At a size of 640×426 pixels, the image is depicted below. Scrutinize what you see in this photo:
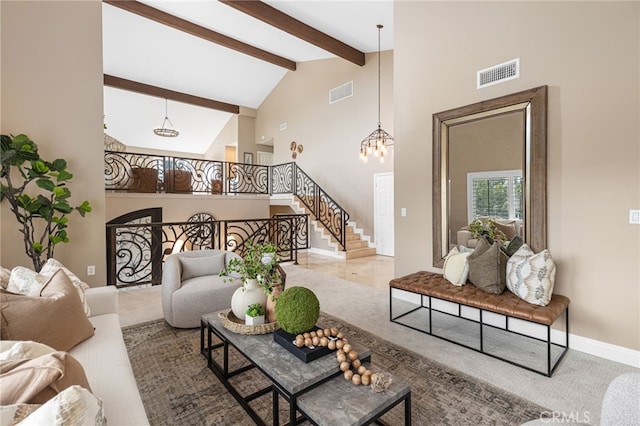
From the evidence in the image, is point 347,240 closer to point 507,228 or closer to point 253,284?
point 507,228

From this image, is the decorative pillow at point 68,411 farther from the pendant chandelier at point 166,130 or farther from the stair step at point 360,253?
the pendant chandelier at point 166,130

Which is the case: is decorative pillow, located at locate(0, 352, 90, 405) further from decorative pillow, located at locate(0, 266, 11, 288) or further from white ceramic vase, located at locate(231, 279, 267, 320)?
decorative pillow, located at locate(0, 266, 11, 288)

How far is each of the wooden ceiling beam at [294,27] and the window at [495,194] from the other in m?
4.66

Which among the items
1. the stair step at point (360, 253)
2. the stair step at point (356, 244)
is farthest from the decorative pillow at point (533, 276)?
the stair step at point (356, 244)

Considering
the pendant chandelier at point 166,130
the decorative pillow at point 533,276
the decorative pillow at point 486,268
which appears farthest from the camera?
the pendant chandelier at point 166,130

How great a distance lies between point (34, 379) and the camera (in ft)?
2.76

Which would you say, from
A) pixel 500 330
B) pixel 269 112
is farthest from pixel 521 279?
pixel 269 112

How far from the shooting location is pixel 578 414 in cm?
180

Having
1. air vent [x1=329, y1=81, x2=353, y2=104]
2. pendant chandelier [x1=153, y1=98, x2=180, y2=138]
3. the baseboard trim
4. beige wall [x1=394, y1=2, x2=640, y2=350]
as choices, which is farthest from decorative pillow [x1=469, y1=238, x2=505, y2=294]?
pendant chandelier [x1=153, y1=98, x2=180, y2=138]

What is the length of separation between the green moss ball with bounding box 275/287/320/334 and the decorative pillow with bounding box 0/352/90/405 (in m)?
0.95

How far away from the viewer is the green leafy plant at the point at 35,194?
10.3 feet

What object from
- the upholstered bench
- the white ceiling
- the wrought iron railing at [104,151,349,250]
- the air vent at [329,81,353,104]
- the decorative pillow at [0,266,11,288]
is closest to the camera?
the decorative pillow at [0,266,11,288]

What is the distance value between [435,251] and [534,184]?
1.24m

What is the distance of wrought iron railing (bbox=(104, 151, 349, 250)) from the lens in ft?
22.5
